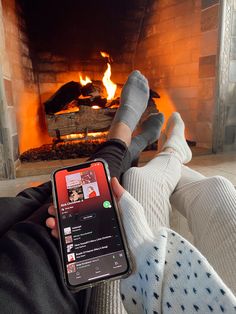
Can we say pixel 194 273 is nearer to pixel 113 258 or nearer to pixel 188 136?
pixel 113 258

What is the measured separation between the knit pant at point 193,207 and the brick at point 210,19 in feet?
2.78

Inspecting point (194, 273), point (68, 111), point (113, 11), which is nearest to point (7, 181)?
point (68, 111)

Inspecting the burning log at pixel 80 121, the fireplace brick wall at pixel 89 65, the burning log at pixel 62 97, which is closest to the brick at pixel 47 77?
the fireplace brick wall at pixel 89 65

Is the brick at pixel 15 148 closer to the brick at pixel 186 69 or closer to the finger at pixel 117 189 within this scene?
the finger at pixel 117 189

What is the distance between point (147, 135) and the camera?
3.45 feet

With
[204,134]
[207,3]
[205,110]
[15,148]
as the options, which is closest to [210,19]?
[207,3]

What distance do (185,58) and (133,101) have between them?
0.49 meters

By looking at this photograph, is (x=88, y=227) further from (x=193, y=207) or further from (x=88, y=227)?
(x=193, y=207)

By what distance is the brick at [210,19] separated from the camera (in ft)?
3.86

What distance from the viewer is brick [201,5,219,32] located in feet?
3.86

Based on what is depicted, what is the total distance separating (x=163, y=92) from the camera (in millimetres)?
1516

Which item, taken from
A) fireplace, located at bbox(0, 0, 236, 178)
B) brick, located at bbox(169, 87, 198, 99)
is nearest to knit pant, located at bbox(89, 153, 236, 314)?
fireplace, located at bbox(0, 0, 236, 178)

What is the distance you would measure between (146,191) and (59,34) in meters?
1.17

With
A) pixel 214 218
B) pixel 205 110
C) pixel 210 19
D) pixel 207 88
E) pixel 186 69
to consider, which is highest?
pixel 210 19
